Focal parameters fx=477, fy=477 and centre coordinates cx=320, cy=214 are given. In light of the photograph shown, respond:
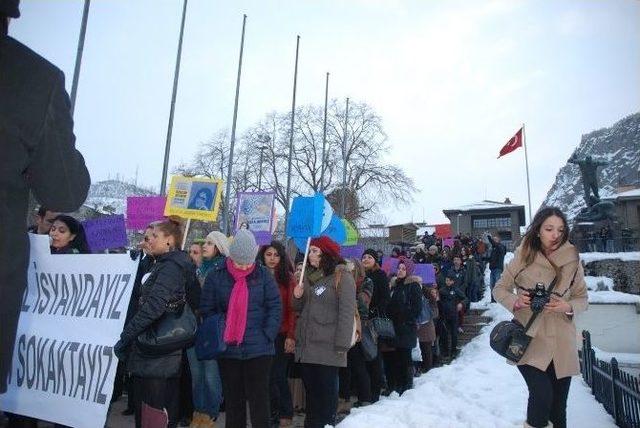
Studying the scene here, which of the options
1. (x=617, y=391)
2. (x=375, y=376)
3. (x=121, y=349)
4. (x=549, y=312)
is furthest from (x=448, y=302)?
(x=121, y=349)

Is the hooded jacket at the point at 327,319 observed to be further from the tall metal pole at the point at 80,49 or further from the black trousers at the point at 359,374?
the tall metal pole at the point at 80,49

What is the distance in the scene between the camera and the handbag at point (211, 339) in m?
4.10

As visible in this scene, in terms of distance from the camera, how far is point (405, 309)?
7.33m

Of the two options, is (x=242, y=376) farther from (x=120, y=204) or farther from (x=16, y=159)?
(x=120, y=204)

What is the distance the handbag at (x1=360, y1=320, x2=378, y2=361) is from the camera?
19.8 feet

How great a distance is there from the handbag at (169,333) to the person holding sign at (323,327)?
145cm

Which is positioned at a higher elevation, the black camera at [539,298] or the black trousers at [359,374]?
the black camera at [539,298]

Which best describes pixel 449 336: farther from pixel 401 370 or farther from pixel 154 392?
pixel 154 392

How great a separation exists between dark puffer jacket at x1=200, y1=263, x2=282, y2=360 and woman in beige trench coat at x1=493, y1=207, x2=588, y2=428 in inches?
77.1

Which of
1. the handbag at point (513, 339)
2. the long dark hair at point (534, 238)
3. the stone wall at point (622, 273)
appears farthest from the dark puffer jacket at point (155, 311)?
the stone wall at point (622, 273)

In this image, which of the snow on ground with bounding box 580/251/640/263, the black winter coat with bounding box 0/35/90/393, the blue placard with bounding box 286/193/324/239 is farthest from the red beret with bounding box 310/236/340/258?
the snow on ground with bounding box 580/251/640/263

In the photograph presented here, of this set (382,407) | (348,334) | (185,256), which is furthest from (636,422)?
(185,256)

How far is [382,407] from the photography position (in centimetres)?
512

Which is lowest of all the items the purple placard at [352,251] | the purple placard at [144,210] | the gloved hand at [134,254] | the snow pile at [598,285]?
the snow pile at [598,285]
